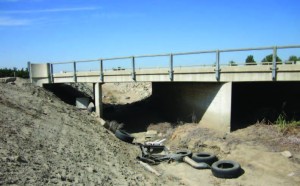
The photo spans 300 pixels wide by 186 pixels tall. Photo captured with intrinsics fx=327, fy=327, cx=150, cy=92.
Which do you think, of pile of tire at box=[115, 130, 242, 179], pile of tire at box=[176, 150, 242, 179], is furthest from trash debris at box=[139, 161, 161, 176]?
pile of tire at box=[176, 150, 242, 179]

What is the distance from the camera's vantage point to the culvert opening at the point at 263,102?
1760 cm

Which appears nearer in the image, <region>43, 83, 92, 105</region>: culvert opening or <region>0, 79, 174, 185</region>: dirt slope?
<region>0, 79, 174, 185</region>: dirt slope

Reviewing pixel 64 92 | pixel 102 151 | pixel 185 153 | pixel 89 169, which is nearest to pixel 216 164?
pixel 185 153

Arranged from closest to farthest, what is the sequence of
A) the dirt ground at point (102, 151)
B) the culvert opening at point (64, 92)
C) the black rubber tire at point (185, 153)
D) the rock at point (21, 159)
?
the rock at point (21, 159) < the dirt ground at point (102, 151) < the black rubber tire at point (185, 153) < the culvert opening at point (64, 92)

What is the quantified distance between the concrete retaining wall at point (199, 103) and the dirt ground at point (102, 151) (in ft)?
2.39

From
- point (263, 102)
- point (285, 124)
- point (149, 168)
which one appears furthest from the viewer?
point (263, 102)

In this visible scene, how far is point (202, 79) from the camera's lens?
18.1 m

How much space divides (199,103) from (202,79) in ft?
7.17

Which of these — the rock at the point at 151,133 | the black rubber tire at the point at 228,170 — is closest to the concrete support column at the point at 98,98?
the rock at the point at 151,133

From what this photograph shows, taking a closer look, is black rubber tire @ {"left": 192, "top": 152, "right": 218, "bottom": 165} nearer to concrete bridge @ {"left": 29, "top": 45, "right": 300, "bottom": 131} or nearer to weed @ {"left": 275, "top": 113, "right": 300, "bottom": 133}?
concrete bridge @ {"left": 29, "top": 45, "right": 300, "bottom": 131}

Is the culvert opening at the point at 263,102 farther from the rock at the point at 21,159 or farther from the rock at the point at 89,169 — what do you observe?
the rock at the point at 21,159

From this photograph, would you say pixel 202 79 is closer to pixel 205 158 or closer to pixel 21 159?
pixel 205 158

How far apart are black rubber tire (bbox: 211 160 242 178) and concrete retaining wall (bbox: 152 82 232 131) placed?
3.21 metres

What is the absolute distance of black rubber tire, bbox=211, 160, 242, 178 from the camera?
43.7 feet
